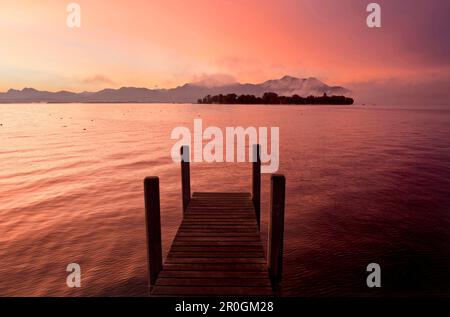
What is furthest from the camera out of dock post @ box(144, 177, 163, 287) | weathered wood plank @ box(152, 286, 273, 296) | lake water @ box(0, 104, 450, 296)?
lake water @ box(0, 104, 450, 296)

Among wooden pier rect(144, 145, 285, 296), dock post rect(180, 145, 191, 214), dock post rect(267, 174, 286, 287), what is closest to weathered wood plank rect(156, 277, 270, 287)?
wooden pier rect(144, 145, 285, 296)

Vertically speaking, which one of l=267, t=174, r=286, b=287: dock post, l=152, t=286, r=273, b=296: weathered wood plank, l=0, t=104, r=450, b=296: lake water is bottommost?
l=0, t=104, r=450, b=296: lake water

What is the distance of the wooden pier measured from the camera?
6.00 meters

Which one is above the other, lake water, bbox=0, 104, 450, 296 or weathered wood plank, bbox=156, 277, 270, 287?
weathered wood plank, bbox=156, 277, 270, 287

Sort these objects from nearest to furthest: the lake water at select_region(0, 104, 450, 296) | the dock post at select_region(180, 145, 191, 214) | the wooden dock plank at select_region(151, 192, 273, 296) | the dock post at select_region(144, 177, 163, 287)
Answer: the wooden dock plank at select_region(151, 192, 273, 296) → the dock post at select_region(144, 177, 163, 287) → the lake water at select_region(0, 104, 450, 296) → the dock post at select_region(180, 145, 191, 214)

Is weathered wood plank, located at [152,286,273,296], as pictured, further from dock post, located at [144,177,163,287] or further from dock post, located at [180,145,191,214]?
dock post, located at [180,145,191,214]

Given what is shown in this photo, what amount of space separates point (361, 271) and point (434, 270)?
2.30 m

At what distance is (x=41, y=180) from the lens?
811 inches

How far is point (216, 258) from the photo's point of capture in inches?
276

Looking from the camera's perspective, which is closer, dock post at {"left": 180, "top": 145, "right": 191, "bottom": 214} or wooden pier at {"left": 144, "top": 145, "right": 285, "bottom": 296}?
wooden pier at {"left": 144, "top": 145, "right": 285, "bottom": 296}

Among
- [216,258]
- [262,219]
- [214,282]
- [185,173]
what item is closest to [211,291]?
[214,282]

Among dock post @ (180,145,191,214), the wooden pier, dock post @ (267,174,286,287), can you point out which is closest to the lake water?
dock post @ (180,145,191,214)

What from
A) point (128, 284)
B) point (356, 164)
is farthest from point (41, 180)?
point (356, 164)

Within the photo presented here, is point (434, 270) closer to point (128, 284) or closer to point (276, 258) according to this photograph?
point (276, 258)
